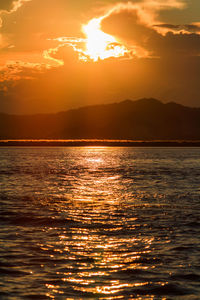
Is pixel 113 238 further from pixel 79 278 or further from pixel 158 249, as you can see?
pixel 79 278

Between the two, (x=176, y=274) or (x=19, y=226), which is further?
(x=19, y=226)

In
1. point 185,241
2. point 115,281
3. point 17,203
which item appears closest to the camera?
point 115,281

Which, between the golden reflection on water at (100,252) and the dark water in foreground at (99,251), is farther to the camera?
the golden reflection on water at (100,252)

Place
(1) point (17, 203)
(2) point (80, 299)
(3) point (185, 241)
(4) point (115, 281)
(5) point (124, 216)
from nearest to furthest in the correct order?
1. (2) point (80, 299)
2. (4) point (115, 281)
3. (3) point (185, 241)
4. (5) point (124, 216)
5. (1) point (17, 203)

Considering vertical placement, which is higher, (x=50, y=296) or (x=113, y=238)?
(x=113, y=238)

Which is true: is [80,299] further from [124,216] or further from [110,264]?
[124,216]

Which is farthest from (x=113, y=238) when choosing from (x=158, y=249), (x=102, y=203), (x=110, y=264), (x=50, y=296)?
(x=102, y=203)

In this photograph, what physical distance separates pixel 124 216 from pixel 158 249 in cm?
744

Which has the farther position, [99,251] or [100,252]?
[99,251]

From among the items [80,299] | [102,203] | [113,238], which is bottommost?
[80,299]

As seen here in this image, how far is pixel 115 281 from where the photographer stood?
12.2m

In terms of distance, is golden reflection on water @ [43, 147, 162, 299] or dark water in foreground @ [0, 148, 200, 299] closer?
dark water in foreground @ [0, 148, 200, 299]

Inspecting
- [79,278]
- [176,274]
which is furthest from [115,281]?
[176,274]

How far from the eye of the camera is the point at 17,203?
1096 inches
